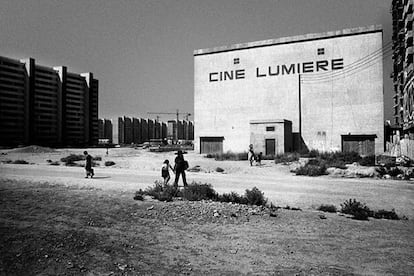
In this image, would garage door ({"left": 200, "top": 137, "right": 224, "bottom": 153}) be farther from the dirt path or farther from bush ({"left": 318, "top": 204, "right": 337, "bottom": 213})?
the dirt path

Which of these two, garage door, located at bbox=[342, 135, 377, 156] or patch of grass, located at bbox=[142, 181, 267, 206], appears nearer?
patch of grass, located at bbox=[142, 181, 267, 206]

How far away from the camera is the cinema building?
26.5 metres

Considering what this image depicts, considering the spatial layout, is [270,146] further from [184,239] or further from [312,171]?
[184,239]

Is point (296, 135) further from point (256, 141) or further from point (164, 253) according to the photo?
point (164, 253)

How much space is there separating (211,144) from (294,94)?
33.4 feet

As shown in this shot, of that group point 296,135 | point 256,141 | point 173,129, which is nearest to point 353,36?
point 296,135

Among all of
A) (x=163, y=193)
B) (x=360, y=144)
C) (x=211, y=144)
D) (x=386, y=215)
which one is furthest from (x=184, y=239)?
(x=211, y=144)

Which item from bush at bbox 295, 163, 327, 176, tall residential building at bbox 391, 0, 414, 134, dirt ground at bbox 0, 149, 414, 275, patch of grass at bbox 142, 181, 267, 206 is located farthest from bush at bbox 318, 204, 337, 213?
tall residential building at bbox 391, 0, 414, 134

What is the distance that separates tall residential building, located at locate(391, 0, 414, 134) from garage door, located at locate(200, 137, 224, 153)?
19874 millimetres

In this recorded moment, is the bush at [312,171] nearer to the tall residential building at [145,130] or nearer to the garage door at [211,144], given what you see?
the garage door at [211,144]

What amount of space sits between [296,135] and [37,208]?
25065mm

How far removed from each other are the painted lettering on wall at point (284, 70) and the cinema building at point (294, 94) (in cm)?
9

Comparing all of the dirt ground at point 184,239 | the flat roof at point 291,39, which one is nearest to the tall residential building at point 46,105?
the flat roof at point 291,39

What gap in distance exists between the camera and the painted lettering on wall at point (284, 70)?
91.7ft
